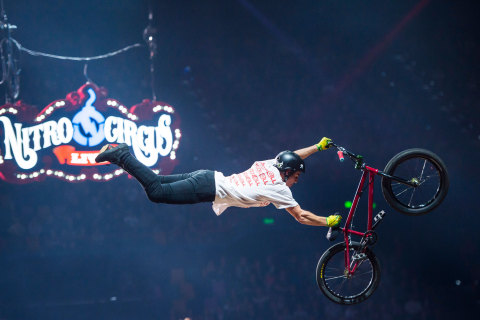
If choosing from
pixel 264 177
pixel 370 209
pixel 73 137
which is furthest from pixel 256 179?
pixel 73 137

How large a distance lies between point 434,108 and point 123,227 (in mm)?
5582

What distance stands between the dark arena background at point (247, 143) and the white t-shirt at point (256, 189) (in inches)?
158

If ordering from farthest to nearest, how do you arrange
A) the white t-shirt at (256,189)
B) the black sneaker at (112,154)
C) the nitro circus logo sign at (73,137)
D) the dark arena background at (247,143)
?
1. the dark arena background at (247,143)
2. the nitro circus logo sign at (73,137)
3. the white t-shirt at (256,189)
4. the black sneaker at (112,154)

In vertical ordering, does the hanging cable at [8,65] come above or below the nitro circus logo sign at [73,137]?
above

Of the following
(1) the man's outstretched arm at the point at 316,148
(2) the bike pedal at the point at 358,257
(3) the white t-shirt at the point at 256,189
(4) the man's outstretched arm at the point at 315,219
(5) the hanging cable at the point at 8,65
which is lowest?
(2) the bike pedal at the point at 358,257

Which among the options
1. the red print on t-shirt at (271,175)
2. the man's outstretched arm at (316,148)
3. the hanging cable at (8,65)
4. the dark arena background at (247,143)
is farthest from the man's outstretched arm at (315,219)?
the hanging cable at (8,65)

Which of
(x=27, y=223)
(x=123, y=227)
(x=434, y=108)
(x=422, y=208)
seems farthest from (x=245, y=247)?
(x=422, y=208)

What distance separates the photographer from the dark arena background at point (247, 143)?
8.02 metres

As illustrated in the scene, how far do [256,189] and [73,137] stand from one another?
11.7 ft

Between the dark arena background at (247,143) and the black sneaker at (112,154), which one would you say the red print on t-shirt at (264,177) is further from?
the dark arena background at (247,143)

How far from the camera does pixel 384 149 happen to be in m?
8.98

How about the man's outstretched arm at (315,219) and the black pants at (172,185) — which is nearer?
the man's outstretched arm at (315,219)

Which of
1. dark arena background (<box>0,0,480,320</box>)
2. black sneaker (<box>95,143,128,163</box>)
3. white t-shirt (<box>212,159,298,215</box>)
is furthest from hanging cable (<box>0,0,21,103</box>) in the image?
white t-shirt (<box>212,159,298,215</box>)

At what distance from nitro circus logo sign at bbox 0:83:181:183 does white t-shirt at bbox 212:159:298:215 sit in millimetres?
2824
